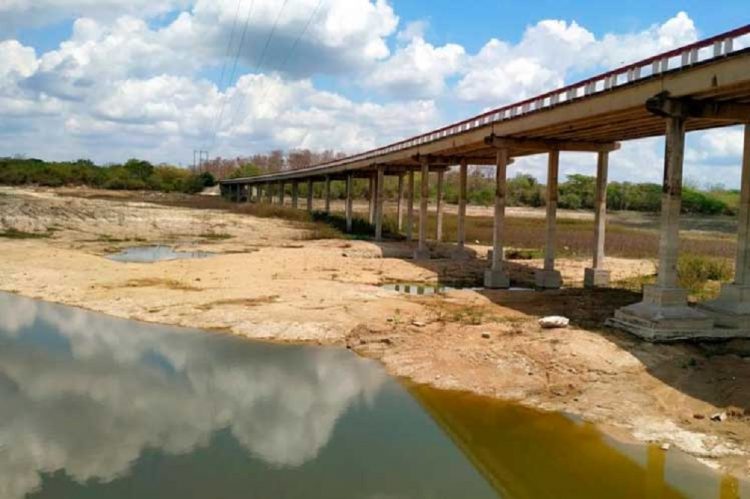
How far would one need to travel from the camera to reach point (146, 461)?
37.0ft

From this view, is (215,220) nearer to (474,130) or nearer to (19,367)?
(474,130)

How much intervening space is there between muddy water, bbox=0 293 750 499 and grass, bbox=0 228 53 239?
102ft

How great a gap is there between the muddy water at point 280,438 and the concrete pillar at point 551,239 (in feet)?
53.5

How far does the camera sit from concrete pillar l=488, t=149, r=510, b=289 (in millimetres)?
31656

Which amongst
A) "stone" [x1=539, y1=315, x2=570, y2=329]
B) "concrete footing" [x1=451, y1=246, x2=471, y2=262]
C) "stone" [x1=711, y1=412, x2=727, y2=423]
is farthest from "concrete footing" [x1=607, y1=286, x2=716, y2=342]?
"concrete footing" [x1=451, y1=246, x2=471, y2=262]

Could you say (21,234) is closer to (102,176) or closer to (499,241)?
(499,241)

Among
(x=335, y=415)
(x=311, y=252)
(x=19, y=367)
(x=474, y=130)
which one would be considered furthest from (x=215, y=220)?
(x=335, y=415)

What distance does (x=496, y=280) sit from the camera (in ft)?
104

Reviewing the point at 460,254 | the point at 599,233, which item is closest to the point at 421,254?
the point at 460,254

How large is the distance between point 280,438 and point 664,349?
33.7 ft

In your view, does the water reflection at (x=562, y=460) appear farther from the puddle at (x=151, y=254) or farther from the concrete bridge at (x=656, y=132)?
the puddle at (x=151, y=254)

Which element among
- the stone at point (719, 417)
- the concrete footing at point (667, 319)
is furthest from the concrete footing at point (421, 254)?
the stone at point (719, 417)

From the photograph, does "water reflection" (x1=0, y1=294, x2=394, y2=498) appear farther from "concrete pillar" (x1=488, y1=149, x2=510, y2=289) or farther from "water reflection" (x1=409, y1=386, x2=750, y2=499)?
"concrete pillar" (x1=488, y1=149, x2=510, y2=289)

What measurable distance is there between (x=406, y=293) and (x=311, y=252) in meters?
13.1
